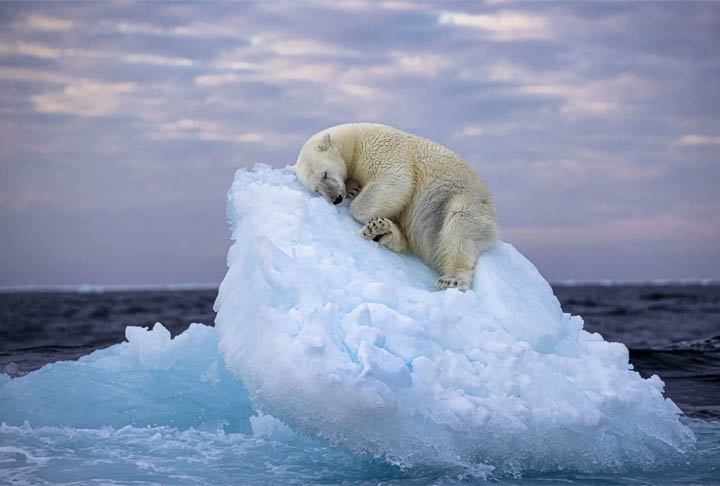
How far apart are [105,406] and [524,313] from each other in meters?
3.95

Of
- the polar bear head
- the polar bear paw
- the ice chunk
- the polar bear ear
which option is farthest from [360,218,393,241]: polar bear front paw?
the ice chunk

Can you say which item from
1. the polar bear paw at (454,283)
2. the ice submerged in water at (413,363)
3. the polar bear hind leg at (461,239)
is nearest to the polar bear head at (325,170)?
the ice submerged in water at (413,363)

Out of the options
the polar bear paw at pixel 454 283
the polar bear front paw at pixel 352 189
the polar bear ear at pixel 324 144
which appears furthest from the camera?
the polar bear front paw at pixel 352 189

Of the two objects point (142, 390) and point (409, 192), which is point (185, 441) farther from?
point (409, 192)

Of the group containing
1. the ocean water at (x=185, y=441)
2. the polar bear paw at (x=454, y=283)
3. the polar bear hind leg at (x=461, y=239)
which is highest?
the polar bear hind leg at (x=461, y=239)

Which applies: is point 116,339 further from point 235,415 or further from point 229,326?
point 229,326

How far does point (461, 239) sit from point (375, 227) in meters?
0.76

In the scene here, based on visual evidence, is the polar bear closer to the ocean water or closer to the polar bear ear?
the polar bear ear

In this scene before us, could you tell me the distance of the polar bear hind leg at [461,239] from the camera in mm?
6148

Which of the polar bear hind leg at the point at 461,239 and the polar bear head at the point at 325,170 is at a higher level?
the polar bear head at the point at 325,170

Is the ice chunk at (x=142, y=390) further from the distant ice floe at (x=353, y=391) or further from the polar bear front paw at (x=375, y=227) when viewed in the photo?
the polar bear front paw at (x=375, y=227)

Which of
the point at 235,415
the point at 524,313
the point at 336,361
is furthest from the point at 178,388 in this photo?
the point at 524,313

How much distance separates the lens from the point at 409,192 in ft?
20.8

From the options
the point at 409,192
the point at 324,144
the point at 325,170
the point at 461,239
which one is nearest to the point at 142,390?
the point at 325,170
